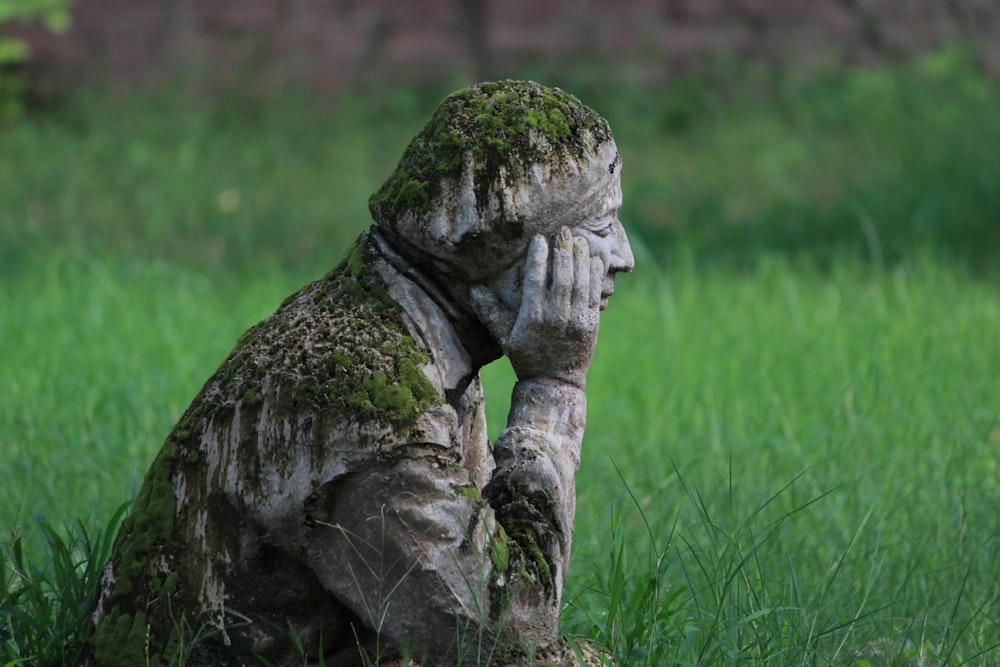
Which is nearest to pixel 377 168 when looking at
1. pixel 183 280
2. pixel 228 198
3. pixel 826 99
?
pixel 228 198

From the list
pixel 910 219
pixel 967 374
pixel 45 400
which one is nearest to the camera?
pixel 45 400

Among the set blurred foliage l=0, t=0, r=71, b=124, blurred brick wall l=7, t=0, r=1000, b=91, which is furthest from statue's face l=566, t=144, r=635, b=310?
blurred brick wall l=7, t=0, r=1000, b=91

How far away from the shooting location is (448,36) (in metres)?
9.91

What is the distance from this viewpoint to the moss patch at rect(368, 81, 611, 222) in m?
2.20

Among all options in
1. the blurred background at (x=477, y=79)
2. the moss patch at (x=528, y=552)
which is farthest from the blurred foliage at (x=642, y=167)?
the moss patch at (x=528, y=552)

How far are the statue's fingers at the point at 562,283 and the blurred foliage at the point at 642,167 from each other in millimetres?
4591

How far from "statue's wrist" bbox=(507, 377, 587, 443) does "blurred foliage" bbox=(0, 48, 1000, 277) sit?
4.52 m

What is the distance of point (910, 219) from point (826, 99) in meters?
2.27

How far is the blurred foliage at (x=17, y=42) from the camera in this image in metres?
8.71

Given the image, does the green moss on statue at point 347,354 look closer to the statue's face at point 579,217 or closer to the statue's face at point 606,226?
the statue's face at point 579,217

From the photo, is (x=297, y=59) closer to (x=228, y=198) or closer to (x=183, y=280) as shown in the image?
(x=228, y=198)

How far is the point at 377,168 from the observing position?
9.03 m

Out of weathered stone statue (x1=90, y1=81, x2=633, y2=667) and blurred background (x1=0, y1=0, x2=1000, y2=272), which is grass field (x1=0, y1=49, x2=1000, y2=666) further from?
weathered stone statue (x1=90, y1=81, x2=633, y2=667)

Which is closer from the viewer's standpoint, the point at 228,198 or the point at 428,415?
the point at 428,415
